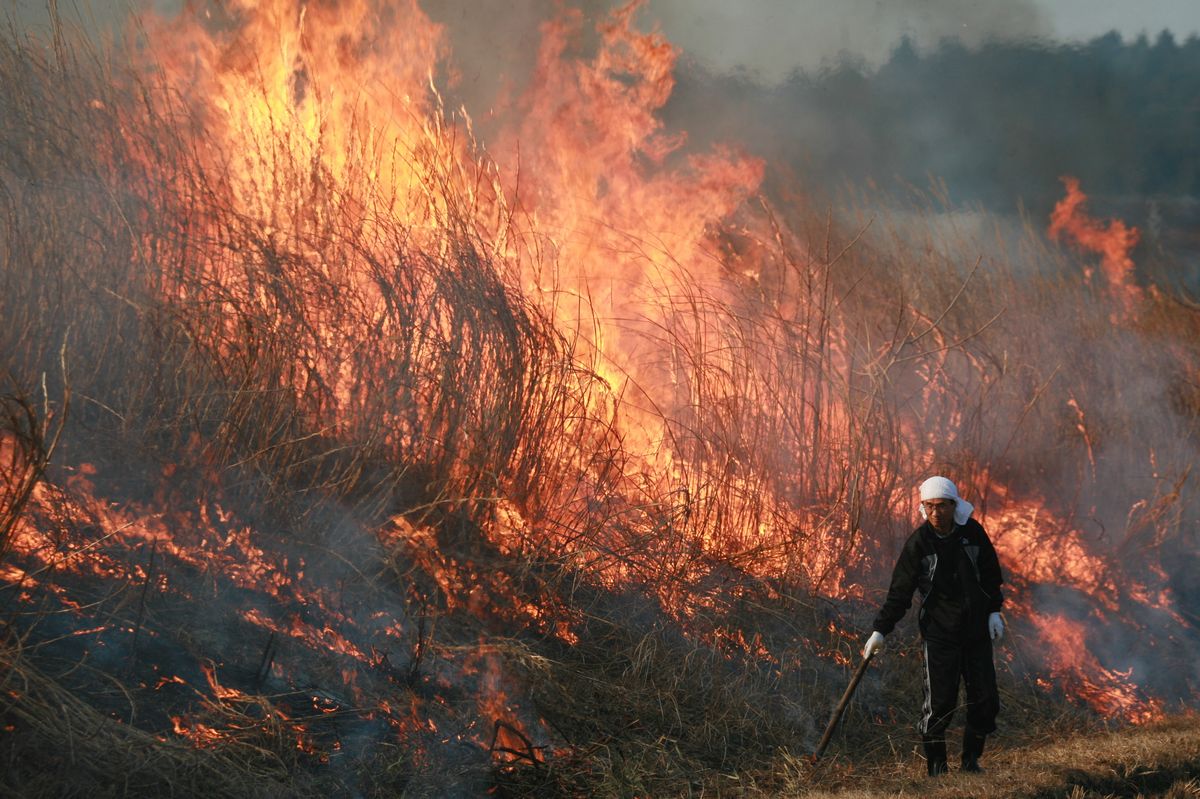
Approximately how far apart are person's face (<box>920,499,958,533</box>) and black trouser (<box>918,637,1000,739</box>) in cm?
53

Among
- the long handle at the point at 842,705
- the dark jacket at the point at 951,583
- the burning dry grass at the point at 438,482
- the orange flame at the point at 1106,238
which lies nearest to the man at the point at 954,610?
the dark jacket at the point at 951,583

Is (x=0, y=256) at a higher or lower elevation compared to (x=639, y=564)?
higher

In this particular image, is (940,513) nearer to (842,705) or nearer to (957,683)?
(957,683)

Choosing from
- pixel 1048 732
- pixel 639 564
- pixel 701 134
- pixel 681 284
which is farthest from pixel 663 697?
pixel 701 134

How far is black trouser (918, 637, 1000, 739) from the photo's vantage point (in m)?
4.69

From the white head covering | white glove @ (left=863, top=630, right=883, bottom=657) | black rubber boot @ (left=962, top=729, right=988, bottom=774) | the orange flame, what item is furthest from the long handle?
the orange flame

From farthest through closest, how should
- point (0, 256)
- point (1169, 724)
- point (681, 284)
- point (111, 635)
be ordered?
1. point (681, 284)
2. point (1169, 724)
3. point (0, 256)
4. point (111, 635)

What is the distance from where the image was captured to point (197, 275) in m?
5.59

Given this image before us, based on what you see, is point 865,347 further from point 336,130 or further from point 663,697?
point 336,130

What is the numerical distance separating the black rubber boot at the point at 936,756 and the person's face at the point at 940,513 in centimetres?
98

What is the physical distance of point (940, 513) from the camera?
4637 mm

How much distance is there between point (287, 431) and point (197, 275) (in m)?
0.97

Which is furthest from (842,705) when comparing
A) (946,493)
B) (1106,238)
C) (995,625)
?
(1106,238)

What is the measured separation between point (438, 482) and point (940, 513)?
2632 mm
